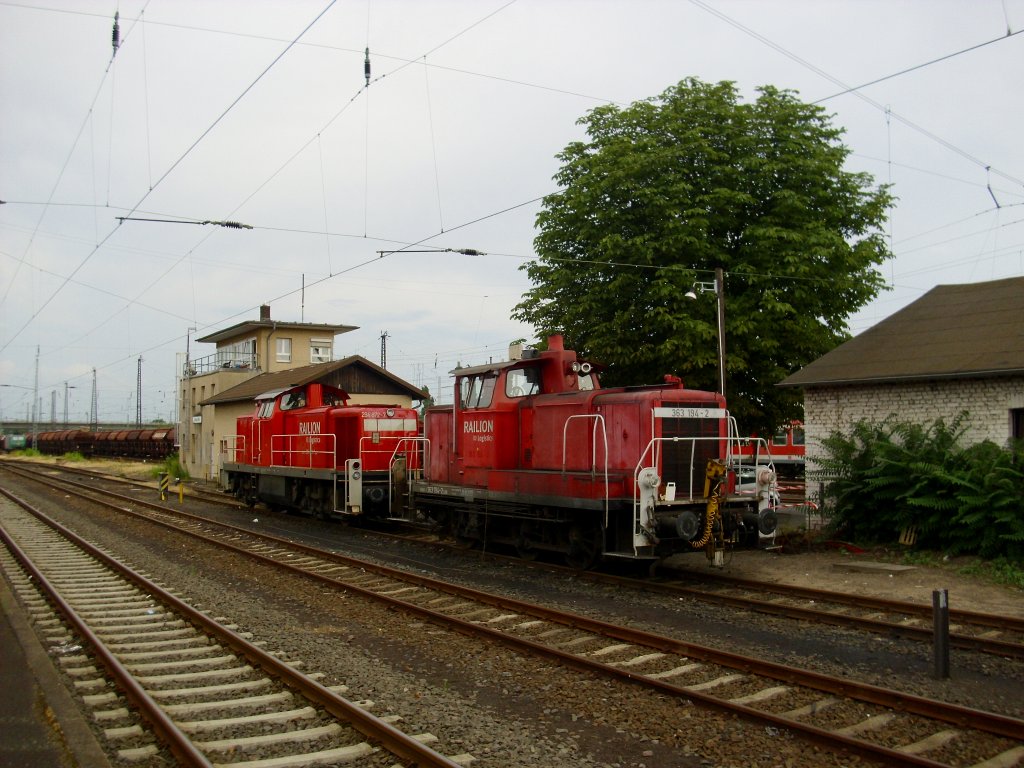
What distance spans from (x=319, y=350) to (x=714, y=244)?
29005 mm

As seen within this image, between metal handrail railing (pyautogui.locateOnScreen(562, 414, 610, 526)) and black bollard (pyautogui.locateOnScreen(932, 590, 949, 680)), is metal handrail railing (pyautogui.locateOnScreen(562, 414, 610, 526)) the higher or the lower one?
the higher one

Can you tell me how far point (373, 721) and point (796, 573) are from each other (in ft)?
28.1

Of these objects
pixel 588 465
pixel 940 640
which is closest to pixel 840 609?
pixel 940 640

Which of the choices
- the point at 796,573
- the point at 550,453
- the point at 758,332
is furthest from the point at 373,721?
the point at 758,332

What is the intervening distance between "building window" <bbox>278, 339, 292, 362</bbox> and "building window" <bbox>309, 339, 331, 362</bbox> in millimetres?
1286

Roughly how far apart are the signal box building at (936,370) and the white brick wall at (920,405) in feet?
0.05

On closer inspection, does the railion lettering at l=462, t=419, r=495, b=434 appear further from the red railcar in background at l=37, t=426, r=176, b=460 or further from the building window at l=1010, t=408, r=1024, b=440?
the red railcar in background at l=37, t=426, r=176, b=460

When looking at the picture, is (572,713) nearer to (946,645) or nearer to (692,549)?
(946,645)

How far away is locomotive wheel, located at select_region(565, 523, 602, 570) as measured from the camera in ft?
39.7

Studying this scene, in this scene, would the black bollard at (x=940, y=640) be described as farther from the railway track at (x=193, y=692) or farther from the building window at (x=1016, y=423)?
the building window at (x=1016, y=423)

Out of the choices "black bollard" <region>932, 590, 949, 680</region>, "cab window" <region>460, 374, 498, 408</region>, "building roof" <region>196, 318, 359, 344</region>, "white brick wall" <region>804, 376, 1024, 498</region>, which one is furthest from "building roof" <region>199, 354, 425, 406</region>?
"black bollard" <region>932, 590, 949, 680</region>

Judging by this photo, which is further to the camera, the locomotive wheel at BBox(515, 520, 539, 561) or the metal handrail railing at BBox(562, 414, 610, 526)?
the locomotive wheel at BBox(515, 520, 539, 561)

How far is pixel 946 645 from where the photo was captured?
23.3 feet

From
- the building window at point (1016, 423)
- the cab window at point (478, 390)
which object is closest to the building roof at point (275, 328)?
the cab window at point (478, 390)
